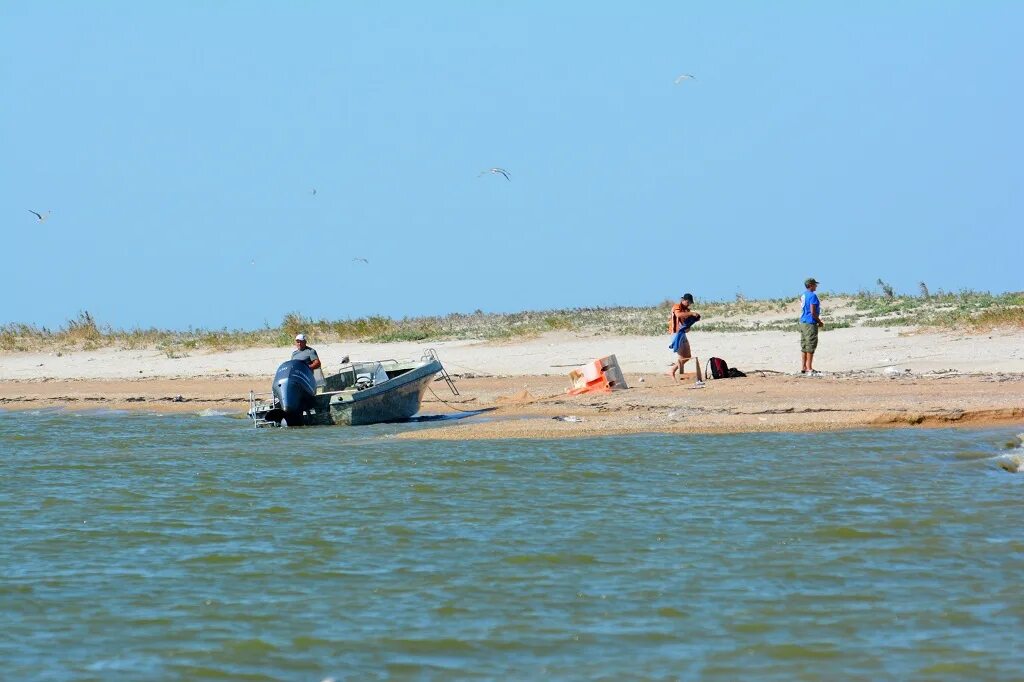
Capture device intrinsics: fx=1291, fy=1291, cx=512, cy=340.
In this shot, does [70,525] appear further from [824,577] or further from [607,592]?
[824,577]

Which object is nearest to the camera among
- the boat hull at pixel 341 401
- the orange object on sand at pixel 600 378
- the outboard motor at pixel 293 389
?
the outboard motor at pixel 293 389

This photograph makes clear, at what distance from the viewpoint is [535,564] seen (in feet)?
27.7

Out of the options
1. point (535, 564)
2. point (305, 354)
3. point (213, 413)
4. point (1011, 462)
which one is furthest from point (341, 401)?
point (535, 564)

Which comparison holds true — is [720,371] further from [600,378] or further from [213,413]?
[213,413]

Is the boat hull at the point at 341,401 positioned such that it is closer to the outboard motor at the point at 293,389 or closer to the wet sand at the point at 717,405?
the outboard motor at the point at 293,389

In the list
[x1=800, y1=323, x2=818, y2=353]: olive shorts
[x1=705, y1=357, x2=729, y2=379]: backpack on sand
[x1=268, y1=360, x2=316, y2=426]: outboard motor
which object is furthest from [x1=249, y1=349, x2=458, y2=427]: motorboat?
[x1=800, y1=323, x2=818, y2=353]: olive shorts

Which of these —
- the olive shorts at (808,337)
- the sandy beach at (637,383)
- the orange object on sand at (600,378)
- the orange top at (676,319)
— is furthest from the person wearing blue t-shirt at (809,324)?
the orange object on sand at (600,378)

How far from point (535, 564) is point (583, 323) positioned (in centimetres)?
2038

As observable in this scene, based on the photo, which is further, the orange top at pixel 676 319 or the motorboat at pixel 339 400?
the orange top at pixel 676 319

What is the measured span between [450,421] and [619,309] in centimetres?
1496

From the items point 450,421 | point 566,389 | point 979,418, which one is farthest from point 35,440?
point 979,418

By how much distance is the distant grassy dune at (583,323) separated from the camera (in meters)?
24.6

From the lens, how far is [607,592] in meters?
7.60

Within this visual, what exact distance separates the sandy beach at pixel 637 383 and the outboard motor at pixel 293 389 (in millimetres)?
2138
